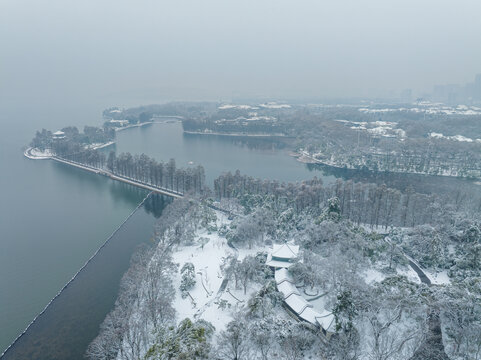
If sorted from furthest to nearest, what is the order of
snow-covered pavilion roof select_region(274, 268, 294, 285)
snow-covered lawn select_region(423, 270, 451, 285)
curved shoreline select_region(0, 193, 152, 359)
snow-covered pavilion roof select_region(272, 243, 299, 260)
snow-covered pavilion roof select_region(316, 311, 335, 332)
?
1. snow-covered pavilion roof select_region(272, 243, 299, 260)
2. snow-covered lawn select_region(423, 270, 451, 285)
3. snow-covered pavilion roof select_region(274, 268, 294, 285)
4. curved shoreline select_region(0, 193, 152, 359)
5. snow-covered pavilion roof select_region(316, 311, 335, 332)

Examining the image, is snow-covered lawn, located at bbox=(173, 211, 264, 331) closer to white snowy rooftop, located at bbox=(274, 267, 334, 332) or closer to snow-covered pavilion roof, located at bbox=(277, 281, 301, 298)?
snow-covered pavilion roof, located at bbox=(277, 281, 301, 298)

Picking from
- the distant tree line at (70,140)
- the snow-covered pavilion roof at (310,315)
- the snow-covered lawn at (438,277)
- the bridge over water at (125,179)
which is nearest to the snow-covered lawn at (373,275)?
the snow-covered lawn at (438,277)

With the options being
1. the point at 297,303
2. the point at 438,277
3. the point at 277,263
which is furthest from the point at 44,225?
the point at 438,277

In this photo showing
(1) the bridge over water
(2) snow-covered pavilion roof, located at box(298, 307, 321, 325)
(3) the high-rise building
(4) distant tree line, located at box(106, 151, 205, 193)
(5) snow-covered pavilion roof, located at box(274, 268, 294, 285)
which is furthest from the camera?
(3) the high-rise building

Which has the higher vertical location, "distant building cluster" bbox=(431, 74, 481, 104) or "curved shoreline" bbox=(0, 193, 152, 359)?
"distant building cluster" bbox=(431, 74, 481, 104)

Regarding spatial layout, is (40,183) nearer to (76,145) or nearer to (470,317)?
(76,145)

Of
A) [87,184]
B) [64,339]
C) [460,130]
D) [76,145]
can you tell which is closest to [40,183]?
[87,184]

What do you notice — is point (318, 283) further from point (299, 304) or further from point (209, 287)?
point (209, 287)

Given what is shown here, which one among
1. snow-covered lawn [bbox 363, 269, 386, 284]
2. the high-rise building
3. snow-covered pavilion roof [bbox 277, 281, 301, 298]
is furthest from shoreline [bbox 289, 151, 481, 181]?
the high-rise building
